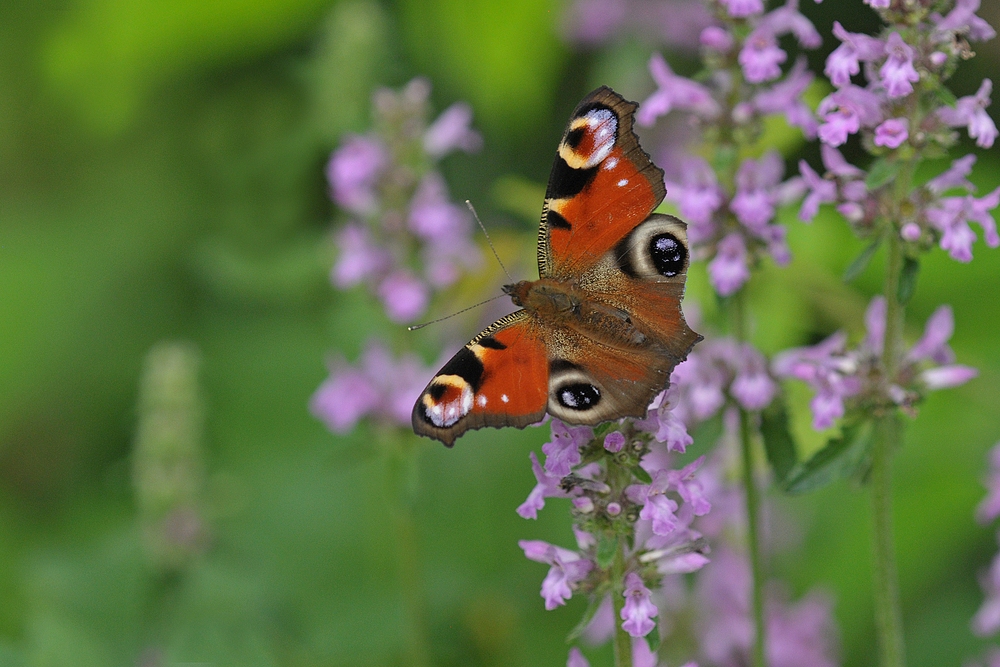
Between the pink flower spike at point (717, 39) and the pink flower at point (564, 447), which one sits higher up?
the pink flower spike at point (717, 39)

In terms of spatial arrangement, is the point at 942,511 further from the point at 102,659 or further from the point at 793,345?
the point at 102,659

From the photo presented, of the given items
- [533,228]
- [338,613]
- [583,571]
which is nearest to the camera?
[583,571]

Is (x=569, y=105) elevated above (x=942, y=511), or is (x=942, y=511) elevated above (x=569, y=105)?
(x=569, y=105)

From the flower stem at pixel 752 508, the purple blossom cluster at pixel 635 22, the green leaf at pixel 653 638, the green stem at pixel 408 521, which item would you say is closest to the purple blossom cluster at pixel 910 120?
the flower stem at pixel 752 508

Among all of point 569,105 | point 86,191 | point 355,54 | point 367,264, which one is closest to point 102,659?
point 367,264

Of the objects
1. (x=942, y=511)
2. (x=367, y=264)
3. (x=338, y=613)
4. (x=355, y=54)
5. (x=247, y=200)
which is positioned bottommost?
(x=338, y=613)

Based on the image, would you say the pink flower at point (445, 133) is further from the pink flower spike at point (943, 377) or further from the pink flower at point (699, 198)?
the pink flower spike at point (943, 377)

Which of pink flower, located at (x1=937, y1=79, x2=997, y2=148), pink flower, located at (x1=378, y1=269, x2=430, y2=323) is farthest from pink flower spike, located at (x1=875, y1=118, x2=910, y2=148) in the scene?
pink flower, located at (x1=378, y1=269, x2=430, y2=323)
